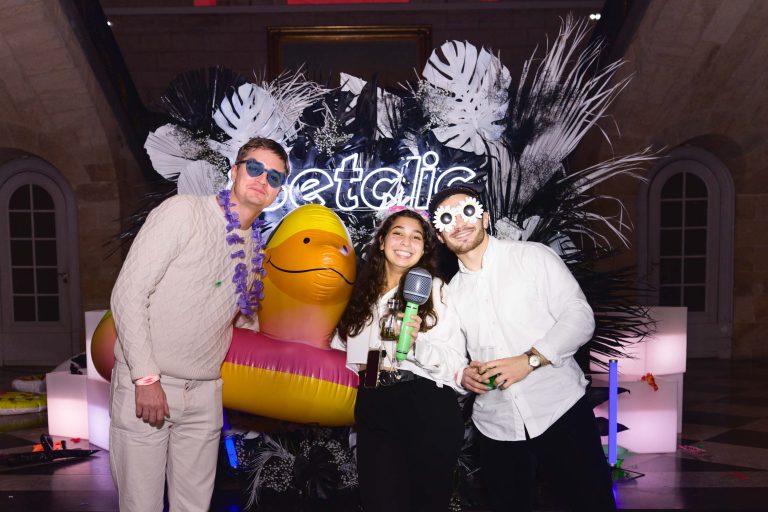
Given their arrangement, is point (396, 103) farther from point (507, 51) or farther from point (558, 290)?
point (507, 51)

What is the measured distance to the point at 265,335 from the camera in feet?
9.48

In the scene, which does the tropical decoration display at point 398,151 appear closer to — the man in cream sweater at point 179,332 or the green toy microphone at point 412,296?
the man in cream sweater at point 179,332

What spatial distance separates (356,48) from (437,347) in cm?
685

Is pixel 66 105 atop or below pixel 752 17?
below

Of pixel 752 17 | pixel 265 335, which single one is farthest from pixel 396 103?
pixel 752 17

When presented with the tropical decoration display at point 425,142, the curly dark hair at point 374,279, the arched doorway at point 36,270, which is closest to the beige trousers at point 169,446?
the curly dark hair at point 374,279

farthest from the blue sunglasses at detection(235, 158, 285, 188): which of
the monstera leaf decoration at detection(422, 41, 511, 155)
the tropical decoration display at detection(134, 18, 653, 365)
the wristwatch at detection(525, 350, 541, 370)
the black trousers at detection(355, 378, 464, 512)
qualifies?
the monstera leaf decoration at detection(422, 41, 511, 155)

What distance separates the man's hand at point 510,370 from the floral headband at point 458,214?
0.43 meters

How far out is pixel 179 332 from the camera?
2.13m

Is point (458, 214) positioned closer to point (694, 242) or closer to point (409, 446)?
point (409, 446)

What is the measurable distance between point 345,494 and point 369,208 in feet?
4.67

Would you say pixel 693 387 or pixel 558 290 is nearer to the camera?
pixel 558 290

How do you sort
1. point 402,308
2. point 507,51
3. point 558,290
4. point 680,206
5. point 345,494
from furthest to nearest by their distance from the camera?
point 507,51, point 680,206, point 345,494, point 402,308, point 558,290

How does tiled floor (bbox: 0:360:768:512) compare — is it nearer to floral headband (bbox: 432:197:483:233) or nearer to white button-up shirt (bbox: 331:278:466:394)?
white button-up shirt (bbox: 331:278:466:394)
